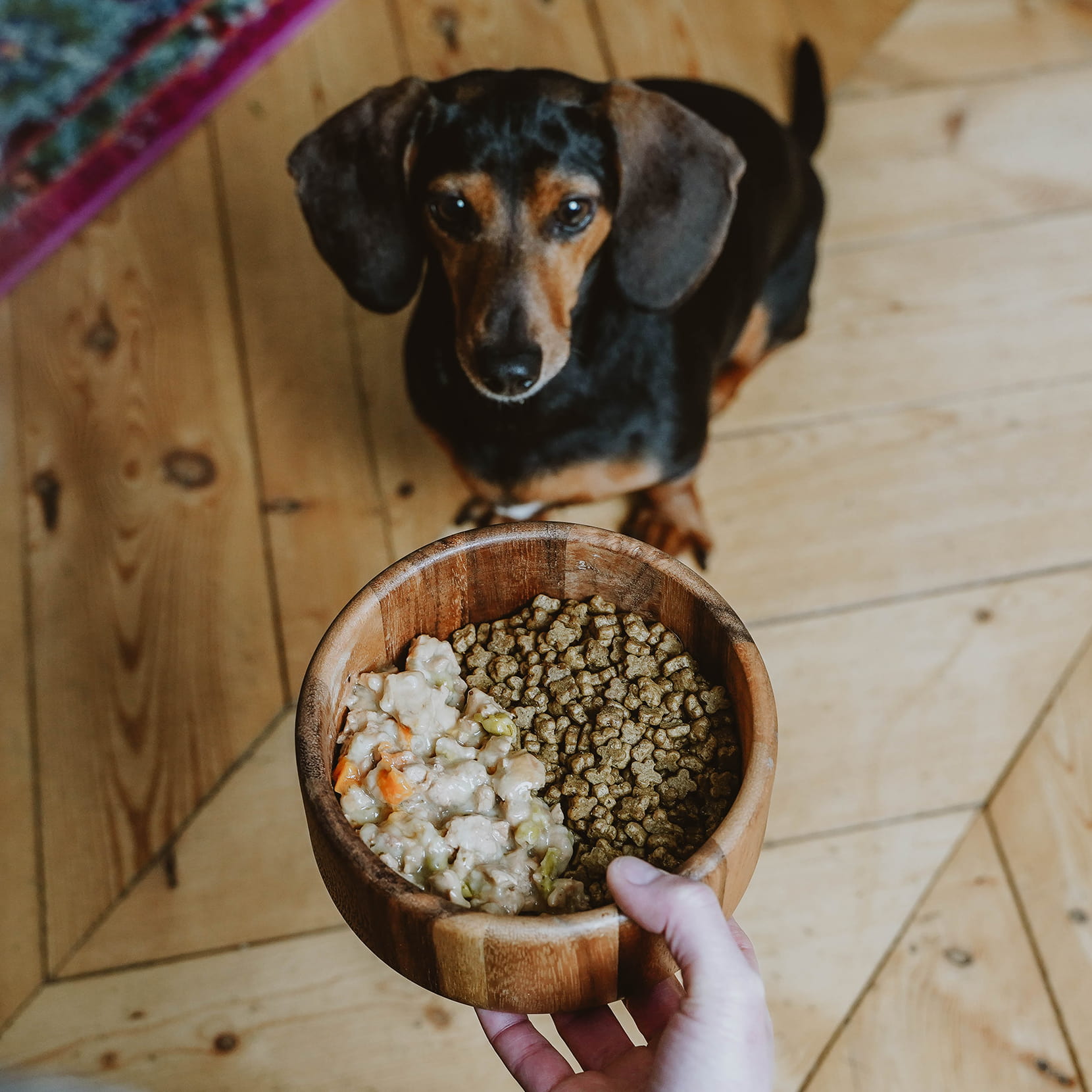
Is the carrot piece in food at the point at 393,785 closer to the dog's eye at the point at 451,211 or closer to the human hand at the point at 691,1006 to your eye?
the human hand at the point at 691,1006

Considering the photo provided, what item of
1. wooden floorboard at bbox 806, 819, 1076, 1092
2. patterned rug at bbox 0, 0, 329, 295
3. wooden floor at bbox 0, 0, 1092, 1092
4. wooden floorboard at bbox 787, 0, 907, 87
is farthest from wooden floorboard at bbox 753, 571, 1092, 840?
patterned rug at bbox 0, 0, 329, 295

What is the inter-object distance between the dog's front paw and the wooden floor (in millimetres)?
47

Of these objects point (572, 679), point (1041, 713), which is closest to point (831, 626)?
point (1041, 713)

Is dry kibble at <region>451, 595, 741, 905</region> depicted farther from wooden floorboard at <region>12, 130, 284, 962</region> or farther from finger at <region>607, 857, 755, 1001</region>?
wooden floorboard at <region>12, 130, 284, 962</region>

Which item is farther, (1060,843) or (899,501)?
(899,501)

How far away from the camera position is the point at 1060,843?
1.37 metres

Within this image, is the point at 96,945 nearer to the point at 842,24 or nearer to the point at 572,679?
the point at 572,679

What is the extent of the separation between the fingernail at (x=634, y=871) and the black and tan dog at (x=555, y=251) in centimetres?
55

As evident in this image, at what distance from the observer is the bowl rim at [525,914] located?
29.8 inches

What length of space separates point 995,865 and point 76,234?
5.38 ft

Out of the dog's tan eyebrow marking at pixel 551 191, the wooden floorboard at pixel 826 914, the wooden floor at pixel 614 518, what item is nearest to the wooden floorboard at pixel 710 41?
the wooden floor at pixel 614 518

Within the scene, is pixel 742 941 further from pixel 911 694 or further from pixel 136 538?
pixel 136 538

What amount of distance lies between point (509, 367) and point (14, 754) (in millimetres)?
857

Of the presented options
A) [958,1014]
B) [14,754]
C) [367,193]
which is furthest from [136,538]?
[958,1014]
